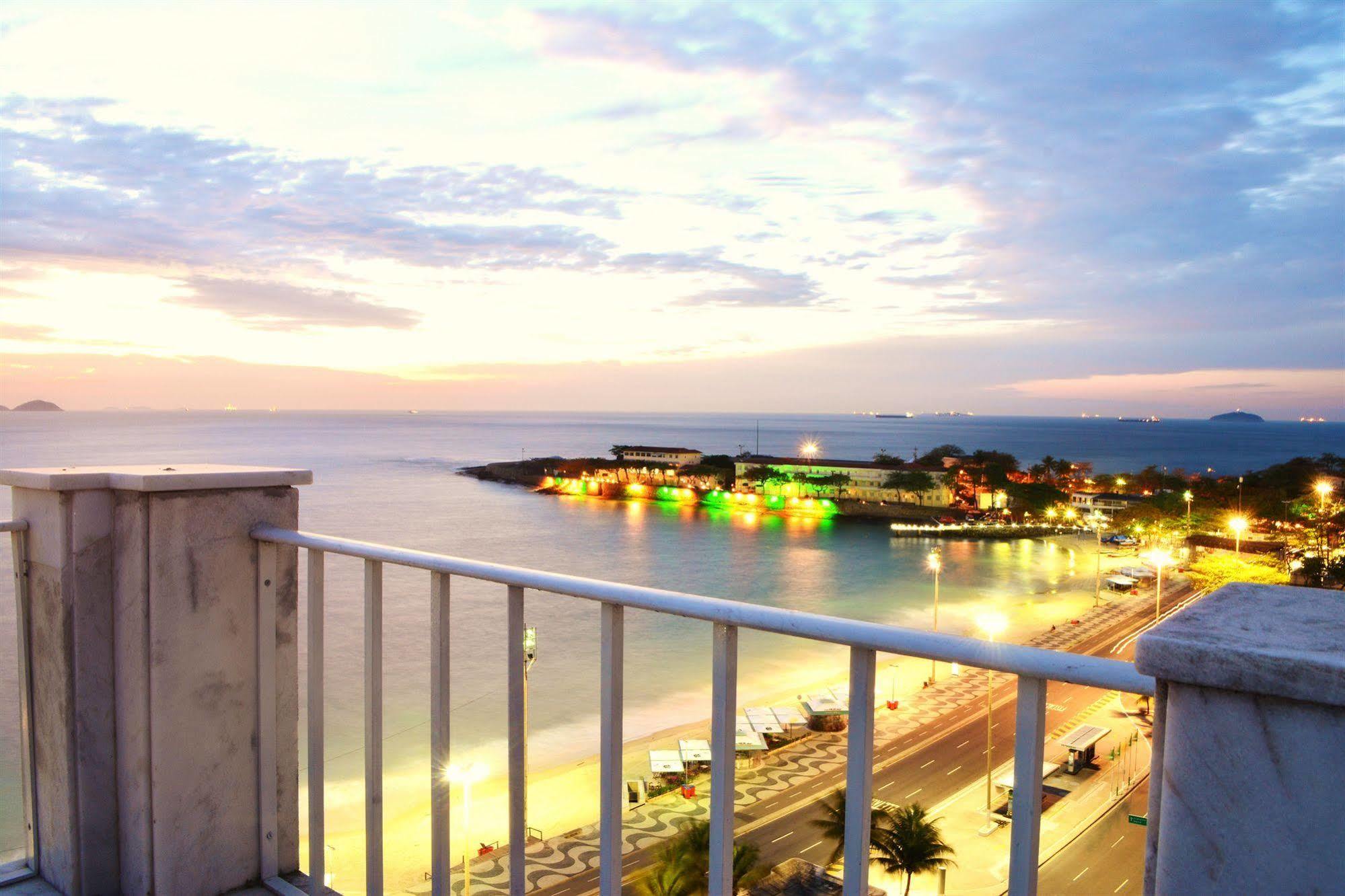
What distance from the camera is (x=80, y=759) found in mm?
2170

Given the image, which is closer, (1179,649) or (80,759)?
(1179,649)

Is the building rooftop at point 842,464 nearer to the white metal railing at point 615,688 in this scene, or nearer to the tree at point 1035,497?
the tree at point 1035,497

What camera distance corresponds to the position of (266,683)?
2260 millimetres

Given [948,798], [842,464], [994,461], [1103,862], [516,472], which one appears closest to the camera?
[1103,862]

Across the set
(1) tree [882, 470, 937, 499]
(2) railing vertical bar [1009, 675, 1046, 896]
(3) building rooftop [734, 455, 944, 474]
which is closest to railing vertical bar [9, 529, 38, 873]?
(2) railing vertical bar [1009, 675, 1046, 896]

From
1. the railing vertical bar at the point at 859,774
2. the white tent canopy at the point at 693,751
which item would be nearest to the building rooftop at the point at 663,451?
the white tent canopy at the point at 693,751

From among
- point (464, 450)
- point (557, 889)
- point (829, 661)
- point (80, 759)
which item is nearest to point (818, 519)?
point (829, 661)

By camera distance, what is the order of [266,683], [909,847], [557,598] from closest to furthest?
[266,683]
[909,847]
[557,598]

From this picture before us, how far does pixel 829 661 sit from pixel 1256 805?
1146 inches

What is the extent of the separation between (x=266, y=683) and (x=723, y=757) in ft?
4.56

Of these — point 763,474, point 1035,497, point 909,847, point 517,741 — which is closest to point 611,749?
point 517,741

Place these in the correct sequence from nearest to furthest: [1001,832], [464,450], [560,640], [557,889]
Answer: [557,889] → [1001,832] → [560,640] → [464,450]

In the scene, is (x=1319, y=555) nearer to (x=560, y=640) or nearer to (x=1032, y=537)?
(x=560, y=640)

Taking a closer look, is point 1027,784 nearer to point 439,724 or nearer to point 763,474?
point 439,724
